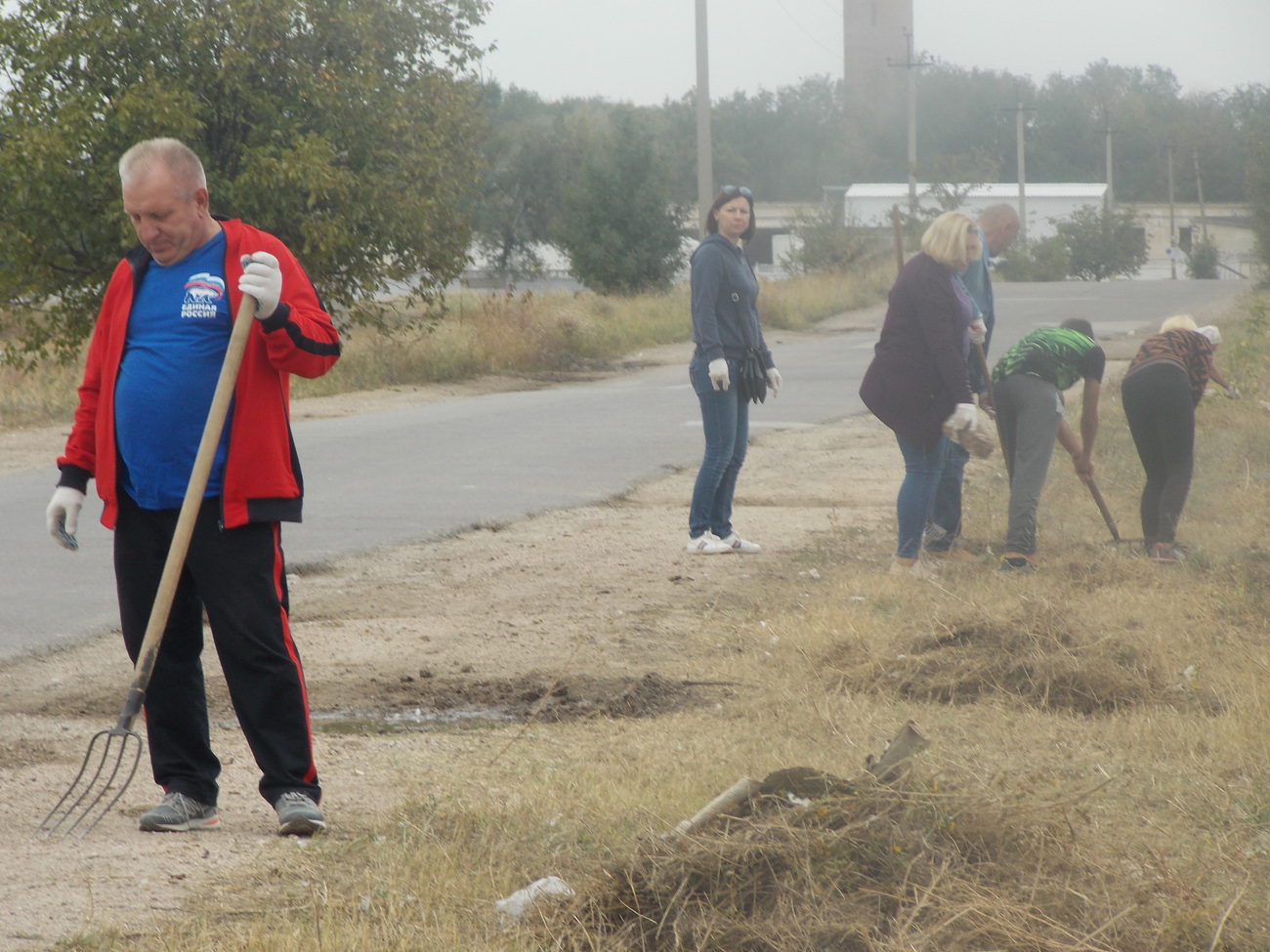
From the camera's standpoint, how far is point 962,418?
6.24 meters

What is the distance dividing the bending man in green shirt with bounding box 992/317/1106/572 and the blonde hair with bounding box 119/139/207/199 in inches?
176

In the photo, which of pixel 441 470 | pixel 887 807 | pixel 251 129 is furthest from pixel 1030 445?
pixel 251 129

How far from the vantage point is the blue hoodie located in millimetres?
7082

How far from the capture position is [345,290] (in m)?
17.9

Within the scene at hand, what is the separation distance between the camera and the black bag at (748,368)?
284 inches

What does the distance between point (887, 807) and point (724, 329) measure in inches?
175

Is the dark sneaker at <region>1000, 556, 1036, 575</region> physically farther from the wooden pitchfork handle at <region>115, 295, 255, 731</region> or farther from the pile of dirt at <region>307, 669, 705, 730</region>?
the wooden pitchfork handle at <region>115, 295, 255, 731</region>

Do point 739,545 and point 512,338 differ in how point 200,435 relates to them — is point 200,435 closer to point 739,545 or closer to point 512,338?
point 739,545

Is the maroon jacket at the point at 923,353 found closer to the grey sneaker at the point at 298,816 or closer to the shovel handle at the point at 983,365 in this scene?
the shovel handle at the point at 983,365

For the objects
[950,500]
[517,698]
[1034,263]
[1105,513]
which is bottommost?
[517,698]

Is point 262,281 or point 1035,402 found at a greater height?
point 262,281

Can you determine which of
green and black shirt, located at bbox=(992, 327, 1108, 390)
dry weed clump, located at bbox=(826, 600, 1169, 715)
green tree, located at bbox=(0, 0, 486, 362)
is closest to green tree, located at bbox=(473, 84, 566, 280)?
green tree, located at bbox=(0, 0, 486, 362)

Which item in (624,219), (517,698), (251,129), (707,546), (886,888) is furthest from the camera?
(624,219)

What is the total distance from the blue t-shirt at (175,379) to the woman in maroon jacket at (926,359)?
11.6 feet
